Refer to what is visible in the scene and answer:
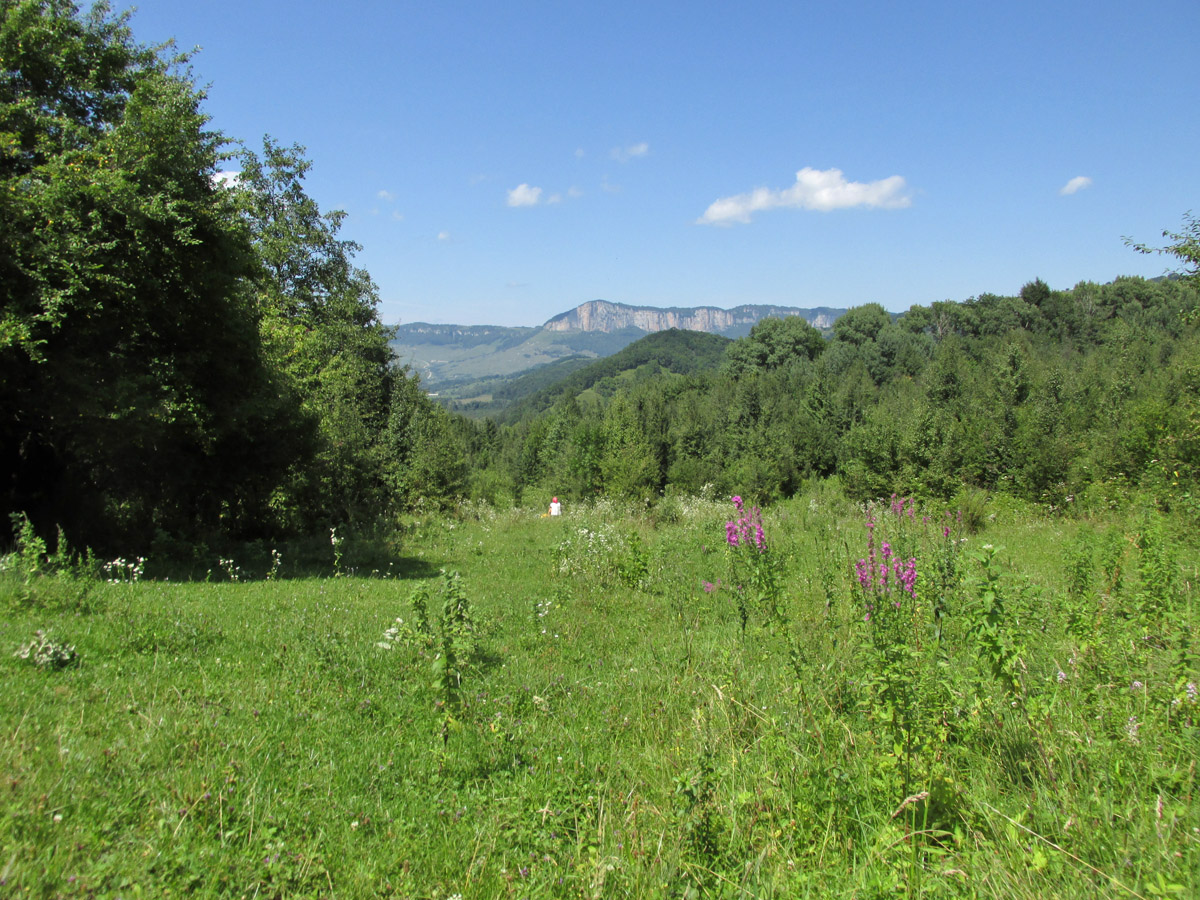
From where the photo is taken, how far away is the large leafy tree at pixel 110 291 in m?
9.16

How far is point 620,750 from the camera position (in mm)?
4289

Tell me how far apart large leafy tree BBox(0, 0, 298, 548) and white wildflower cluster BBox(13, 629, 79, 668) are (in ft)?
20.4

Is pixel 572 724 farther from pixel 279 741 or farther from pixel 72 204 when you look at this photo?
pixel 72 204

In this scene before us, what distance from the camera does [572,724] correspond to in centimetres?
467

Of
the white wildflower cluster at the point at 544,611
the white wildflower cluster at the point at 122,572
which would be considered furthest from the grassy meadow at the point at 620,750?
the white wildflower cluster at the point at 122,572

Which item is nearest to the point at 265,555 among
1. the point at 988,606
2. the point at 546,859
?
the point at 546,859

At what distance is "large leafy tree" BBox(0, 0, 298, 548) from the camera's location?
30.1ft

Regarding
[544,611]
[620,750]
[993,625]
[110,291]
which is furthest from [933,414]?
[110,291]

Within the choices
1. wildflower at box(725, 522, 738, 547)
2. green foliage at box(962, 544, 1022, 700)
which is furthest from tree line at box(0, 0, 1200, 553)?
green foliage at box(962, 544, 1022, 700)

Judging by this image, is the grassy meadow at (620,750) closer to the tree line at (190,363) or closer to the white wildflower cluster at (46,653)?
the white wildflower cluster at (46,653)

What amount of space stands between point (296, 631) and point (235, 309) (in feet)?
27.2

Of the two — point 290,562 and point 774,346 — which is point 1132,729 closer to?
point 290,562

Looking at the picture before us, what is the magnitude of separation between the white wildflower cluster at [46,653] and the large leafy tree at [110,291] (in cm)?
621

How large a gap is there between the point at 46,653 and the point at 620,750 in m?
4.32
